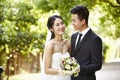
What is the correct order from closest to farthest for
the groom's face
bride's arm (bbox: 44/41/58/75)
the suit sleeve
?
the suit sleeve < the groom's face < bride's arm (bbox: 44/41/58/75)

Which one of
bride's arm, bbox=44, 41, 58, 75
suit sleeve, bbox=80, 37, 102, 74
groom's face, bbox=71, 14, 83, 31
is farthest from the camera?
bride's arm, bbox=44, 41, 58, 75

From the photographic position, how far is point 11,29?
44.7ft

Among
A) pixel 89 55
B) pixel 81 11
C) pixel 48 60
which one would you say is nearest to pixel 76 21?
pixel 81 11

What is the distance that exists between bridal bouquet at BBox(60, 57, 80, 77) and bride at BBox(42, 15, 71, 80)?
28 cm

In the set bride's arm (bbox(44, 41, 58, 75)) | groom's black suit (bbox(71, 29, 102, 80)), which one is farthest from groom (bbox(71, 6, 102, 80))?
bride's arm (bbox(44, 41, 58, 75))

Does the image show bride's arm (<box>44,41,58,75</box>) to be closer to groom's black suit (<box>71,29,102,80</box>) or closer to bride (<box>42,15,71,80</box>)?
bride (<box>42,15,71,80</box>)

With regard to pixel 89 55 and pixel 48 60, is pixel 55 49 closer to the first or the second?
pixel 48 60

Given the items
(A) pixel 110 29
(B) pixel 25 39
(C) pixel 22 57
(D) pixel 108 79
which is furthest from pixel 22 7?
A: (A) pixel 110 29

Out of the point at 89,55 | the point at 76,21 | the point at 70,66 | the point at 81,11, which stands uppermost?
the point at 81,11

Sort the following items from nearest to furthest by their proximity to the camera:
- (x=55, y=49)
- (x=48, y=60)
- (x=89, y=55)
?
1. (x=89, y=55)
2. (x=48, y=60)
3. (x=55, y=49)

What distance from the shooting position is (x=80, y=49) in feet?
15.9

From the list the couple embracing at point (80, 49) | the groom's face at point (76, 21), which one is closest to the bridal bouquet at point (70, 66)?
the couple embracing at point (80, 49)

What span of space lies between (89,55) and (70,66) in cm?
28

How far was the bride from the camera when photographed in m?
5.23
